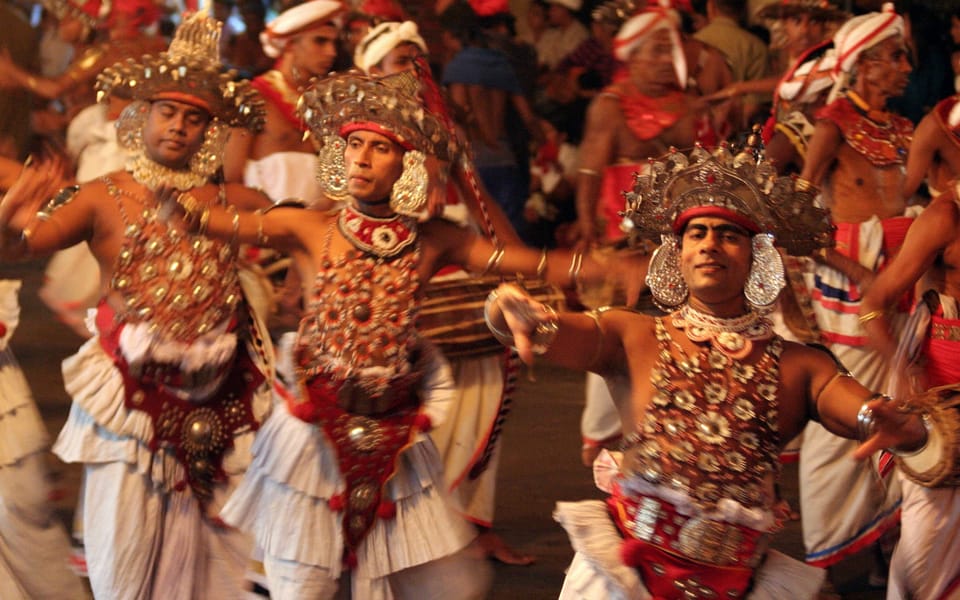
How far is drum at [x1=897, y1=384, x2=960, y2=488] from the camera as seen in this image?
402 cm

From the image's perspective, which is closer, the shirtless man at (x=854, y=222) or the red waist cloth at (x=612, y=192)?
the shirtless man at (x=854, y=222)

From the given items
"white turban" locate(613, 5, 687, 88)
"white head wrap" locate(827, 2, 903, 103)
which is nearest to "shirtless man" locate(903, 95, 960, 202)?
"white head wrap" locate(827, 2, 903, 103)

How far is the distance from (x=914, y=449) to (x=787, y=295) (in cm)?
258

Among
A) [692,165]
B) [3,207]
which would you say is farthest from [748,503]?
[3,207]

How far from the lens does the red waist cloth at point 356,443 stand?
4.09 m

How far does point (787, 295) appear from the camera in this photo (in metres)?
5.84

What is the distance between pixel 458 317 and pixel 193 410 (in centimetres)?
118

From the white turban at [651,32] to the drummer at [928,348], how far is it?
188 centimetres

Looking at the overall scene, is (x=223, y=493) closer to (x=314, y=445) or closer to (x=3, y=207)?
(x=314, y=445)

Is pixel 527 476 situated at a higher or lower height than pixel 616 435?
lower

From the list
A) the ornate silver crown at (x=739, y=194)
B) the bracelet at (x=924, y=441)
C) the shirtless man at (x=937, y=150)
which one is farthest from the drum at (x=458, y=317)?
the bracelet at (x=924, y=441)

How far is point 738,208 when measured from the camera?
11.2 ft

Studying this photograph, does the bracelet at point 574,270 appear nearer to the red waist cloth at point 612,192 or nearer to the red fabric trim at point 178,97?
the red fabric trim at point 178,97

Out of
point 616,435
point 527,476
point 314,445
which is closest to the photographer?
point 314,445
